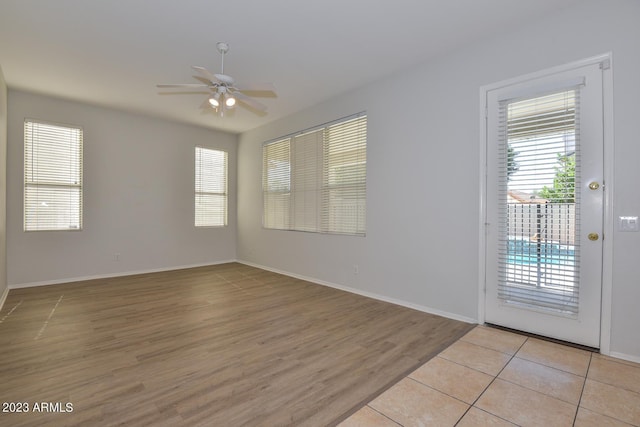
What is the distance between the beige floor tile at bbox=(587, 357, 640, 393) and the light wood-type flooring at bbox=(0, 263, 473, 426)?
99 cm

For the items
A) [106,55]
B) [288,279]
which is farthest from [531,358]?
[106,55]

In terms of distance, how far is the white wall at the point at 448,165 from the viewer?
246cm

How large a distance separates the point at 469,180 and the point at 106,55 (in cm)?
432

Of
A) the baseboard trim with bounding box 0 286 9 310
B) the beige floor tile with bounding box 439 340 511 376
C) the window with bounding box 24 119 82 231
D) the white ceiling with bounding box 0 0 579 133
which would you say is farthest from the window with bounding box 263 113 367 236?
the baseboard trim with bounding box 0 286 9 310

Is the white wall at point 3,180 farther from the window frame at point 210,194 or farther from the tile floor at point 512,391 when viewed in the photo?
the tile floor at point 512,391

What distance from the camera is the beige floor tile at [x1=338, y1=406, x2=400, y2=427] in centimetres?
174

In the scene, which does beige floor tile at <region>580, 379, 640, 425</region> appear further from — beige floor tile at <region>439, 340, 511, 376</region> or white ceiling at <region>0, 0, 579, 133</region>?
white ceiling at <region>0, 0, 579, 133</region>

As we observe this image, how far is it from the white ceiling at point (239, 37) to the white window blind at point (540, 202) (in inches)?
35.9

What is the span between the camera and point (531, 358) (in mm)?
2500

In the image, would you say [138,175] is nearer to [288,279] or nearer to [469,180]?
[288,279]

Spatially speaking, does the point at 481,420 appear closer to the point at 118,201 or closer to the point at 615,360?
the point at 615,360

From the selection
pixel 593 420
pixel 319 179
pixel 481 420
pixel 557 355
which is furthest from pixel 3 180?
pixel 557 355

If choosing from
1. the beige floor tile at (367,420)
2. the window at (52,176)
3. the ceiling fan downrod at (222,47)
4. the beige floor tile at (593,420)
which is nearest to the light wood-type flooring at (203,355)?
the beige floor tile at (367,420)

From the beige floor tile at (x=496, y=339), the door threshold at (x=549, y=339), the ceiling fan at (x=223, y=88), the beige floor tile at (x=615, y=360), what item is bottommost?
the beige floor tile at (x=496, y=339)
